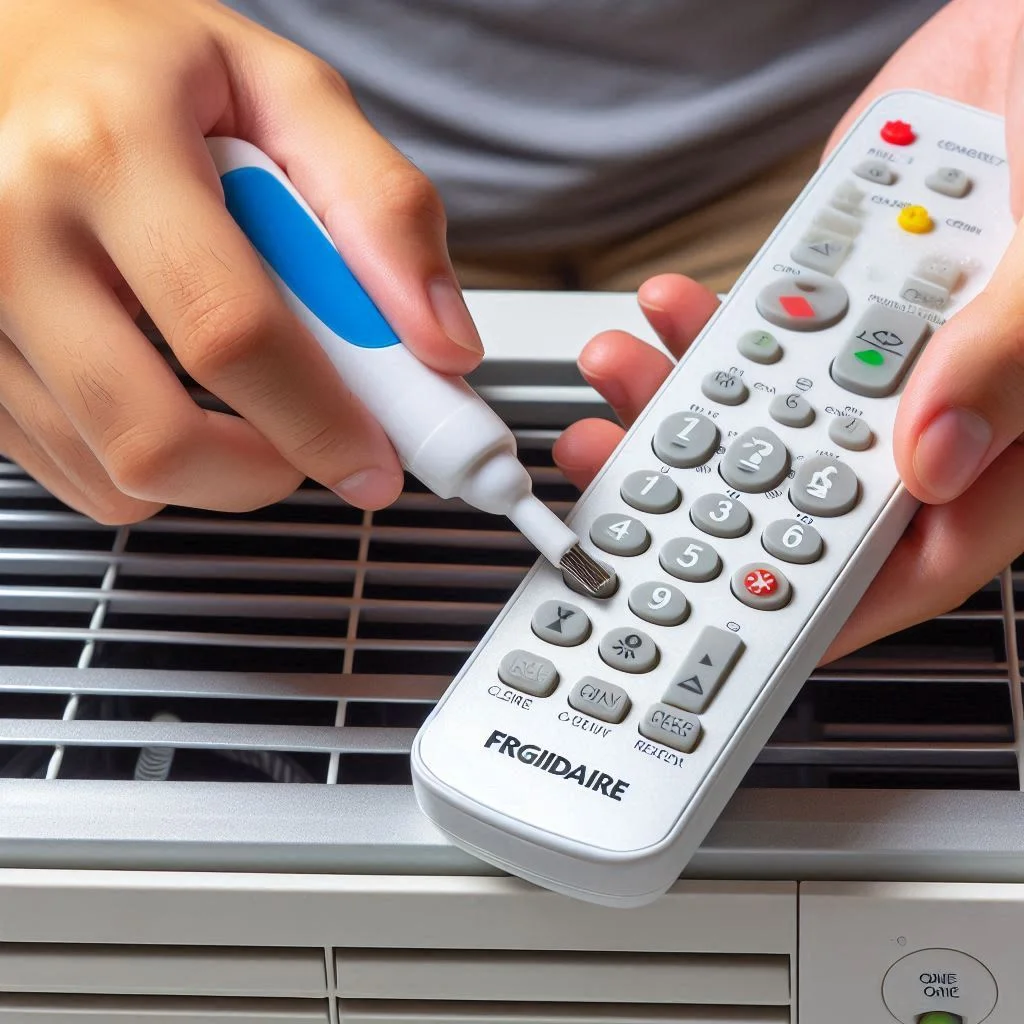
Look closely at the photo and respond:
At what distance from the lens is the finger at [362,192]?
360 millimetres

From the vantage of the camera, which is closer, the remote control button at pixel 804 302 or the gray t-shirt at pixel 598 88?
the remote control button at pixel 804 302

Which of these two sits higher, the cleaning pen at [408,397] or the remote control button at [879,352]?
the cleaning pen at [408,397]

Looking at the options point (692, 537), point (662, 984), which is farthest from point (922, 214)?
point (662, 984)

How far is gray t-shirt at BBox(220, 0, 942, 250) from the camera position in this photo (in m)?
0.58

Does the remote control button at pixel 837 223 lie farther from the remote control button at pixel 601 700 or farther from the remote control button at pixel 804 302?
the remote control button at pixel 601 700

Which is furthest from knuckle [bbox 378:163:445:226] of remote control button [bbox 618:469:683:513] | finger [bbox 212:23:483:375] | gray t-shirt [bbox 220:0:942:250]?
gray t-shirt [bbox 220:0:942:250]

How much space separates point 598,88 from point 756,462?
0.29 metres

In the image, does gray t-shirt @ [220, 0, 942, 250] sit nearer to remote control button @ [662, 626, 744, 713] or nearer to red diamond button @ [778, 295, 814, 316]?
red diamond button @ [778, 295, 814, 316]

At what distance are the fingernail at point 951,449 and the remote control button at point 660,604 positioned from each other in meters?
0.08

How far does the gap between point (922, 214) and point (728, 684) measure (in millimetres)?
199

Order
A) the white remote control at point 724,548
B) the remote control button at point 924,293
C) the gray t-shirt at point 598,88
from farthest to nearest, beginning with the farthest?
1. the gray t-shirt at point 598,88
2. the remote control button at point 924,293
3. the white remote control at point 724,548

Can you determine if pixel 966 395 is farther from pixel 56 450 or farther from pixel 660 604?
pixel 56 450

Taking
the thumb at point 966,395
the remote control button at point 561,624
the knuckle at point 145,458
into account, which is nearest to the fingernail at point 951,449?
the thumb at point 966,395

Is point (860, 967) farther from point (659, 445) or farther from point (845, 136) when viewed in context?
point (845, 136)
